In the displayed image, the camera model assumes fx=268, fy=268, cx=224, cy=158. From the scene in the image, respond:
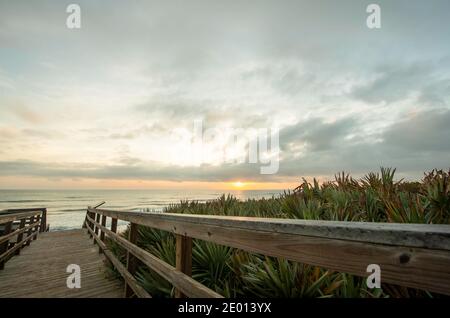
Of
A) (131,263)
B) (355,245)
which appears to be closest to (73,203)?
(131,263)

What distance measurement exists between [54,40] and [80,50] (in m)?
1.08

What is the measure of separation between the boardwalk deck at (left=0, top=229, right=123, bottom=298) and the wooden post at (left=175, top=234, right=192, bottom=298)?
8.87 feet

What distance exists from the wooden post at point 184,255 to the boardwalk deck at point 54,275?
2.70 metres

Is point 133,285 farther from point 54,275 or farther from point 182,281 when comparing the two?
point 54,275

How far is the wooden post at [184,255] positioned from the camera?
2.39 m

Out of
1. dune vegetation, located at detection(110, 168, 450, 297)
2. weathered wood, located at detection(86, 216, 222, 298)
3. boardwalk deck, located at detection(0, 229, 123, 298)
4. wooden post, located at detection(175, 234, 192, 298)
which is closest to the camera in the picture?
weathered wood, located at detection(86, 216, 222, 298)

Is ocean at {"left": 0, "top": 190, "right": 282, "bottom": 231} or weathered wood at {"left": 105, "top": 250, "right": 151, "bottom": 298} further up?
weathered wood at {"left": 105, "top": 250, "right": 151, "bottom": 298}

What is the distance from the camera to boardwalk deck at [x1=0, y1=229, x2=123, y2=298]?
4883 millimetres

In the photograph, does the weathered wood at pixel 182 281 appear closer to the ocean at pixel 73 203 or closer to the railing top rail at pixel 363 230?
the railing top rail at pixel 363 230

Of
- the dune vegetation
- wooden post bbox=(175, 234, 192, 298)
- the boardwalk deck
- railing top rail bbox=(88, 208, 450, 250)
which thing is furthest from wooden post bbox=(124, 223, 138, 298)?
railing top rail bbox=(88, 208, 450, 250)

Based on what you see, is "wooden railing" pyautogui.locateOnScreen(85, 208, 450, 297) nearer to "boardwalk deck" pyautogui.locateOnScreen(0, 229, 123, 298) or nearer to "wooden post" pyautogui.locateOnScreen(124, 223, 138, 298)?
"wooden post" pyautogui.locateOnScreen(124, 223, 138, 298)

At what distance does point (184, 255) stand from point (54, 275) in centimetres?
547

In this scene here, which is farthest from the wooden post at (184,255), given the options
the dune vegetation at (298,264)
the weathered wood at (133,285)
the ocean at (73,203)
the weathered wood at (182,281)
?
the ocean at (73,203)
